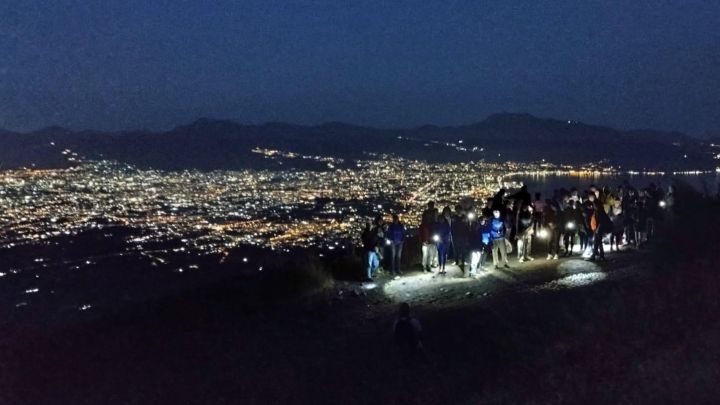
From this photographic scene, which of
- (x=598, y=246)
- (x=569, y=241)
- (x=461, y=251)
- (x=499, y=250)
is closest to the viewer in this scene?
(x=461, y=251)

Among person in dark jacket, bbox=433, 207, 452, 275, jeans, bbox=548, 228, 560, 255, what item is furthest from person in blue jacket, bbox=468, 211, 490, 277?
jeans, bbox=548, 228, 560, 255

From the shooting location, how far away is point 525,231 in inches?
610

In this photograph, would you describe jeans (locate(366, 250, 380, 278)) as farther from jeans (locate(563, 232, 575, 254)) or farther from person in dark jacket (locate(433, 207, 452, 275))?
jeans (locate(563, 232, 575, 254))

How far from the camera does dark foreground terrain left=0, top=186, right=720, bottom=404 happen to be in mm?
8469

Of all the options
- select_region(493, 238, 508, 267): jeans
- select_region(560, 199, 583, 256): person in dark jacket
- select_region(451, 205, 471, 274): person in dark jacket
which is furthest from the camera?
select_region(560, 199, 583, 256): person in dark jacket

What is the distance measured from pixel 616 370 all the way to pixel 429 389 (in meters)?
2.19

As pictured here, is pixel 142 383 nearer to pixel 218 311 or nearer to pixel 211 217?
pixel 218 311

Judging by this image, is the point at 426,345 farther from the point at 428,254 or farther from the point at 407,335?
the point at 428,254

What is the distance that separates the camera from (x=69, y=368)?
1077 cm

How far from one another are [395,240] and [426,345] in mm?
4529

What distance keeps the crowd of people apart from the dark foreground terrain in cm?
65

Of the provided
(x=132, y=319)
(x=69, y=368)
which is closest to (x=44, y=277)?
(x=132, y=319)

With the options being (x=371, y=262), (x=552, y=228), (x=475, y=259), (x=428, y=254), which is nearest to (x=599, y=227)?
(x=552, y=228)

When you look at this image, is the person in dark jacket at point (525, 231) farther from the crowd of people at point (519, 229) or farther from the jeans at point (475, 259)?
the jeans at point (475, 259)
